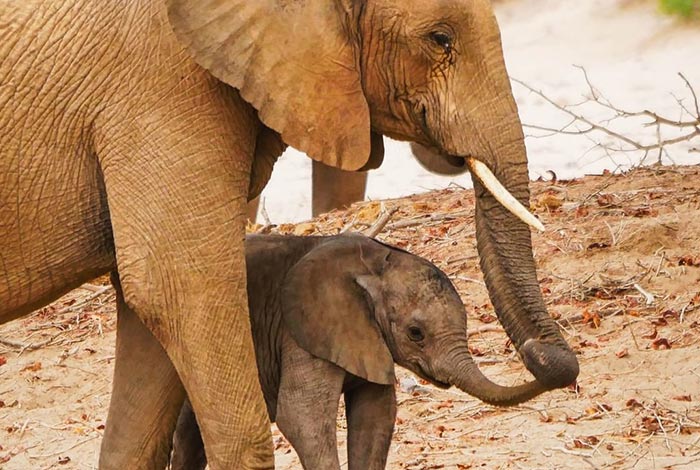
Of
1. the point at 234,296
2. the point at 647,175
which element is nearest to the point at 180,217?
the point at 234,296

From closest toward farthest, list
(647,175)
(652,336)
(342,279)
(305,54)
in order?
(305,54), (342,279), (652,336), (647,175)

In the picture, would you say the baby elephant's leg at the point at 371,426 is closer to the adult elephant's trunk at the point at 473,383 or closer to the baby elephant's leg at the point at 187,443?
the adult elephant's trunk at the point at 473,383

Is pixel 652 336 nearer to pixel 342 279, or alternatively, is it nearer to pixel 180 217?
pixel 342 279

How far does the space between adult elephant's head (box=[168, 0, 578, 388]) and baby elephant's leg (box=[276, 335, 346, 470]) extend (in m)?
0.74

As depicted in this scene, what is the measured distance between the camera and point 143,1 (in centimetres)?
546

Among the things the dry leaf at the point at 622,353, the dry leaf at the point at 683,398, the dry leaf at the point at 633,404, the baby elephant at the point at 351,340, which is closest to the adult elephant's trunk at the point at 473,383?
the baby elephant at the point at 351,340

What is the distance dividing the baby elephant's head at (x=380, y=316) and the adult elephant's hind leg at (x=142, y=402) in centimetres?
43

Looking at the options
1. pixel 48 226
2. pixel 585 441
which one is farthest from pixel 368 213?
pixel 48 226

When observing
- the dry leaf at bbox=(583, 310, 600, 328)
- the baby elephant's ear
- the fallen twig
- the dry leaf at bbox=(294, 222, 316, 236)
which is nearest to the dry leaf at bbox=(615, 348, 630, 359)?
the dry leaf at bbox=(583, 310, 600, 328)

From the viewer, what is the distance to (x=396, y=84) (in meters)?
5.52

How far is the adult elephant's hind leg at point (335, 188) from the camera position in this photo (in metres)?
11.2

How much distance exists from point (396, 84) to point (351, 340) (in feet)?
3.12

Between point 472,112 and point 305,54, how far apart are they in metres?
0.49

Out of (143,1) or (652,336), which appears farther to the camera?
(652,336)
